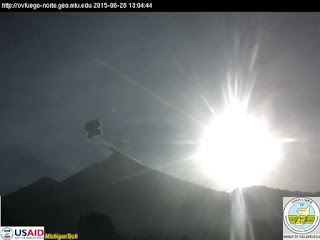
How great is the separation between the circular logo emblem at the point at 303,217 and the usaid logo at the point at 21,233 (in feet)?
61.0

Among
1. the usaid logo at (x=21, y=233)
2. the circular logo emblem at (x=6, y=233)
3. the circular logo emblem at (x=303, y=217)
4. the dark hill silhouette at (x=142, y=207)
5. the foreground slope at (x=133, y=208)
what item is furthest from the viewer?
the foreground slope at (x=133, y=208)

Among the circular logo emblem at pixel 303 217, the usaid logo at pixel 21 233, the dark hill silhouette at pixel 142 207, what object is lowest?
the dark hill silhouette at pixel 142 207

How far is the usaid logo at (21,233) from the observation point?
19.8 meters

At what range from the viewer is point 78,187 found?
197875 millimetres

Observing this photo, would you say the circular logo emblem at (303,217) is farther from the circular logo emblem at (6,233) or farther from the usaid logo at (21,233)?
the circular logo emblem at (6,233)

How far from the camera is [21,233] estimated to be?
20.1m

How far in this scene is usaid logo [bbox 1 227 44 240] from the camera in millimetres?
19766

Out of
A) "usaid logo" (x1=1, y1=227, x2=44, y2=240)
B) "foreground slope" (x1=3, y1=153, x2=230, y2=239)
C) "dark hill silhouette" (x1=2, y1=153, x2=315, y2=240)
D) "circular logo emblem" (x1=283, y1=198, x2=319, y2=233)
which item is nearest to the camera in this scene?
"circular logo emblem" (x1=283, y1=198, x2=319, y2=233)

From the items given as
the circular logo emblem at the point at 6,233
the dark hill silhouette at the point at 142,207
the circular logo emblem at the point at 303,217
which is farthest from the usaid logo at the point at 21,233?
the dark hill silhouette at the point at 142,207

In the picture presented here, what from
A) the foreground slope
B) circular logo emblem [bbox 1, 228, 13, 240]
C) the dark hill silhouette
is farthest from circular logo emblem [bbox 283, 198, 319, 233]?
the foreground slope

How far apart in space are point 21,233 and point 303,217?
2118cm

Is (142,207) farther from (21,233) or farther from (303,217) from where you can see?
(303,217)

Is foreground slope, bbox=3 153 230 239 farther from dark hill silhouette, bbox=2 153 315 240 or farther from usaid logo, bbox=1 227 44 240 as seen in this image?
usaid logo, bbox=1 227 44 240

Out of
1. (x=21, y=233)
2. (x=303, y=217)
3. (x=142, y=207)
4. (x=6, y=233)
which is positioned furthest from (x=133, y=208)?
(x=303, y=217)
